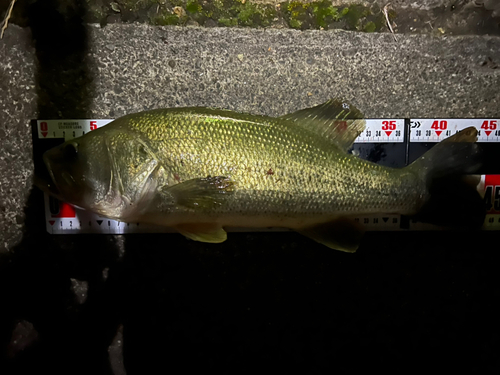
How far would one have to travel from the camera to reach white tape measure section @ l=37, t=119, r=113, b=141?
154 centimetres

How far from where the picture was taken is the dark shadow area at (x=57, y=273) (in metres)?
1.57

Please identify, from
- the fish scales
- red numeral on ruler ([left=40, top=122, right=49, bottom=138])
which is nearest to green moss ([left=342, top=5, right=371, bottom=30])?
the fish scales

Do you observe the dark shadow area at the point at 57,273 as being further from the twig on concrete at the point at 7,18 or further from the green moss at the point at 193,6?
the green moss at the point at 193,6

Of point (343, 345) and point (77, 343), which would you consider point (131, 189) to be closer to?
point (77, 343)

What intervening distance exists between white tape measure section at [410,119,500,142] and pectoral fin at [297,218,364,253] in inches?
22.4

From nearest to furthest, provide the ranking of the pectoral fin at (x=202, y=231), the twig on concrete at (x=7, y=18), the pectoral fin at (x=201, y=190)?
1. the pectoral fin at (x=201, y=190)
2. the pectoral fin at (x=202, y=231)
3. the twig on concrete at (x=7, y=18)

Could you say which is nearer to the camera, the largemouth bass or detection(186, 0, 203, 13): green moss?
the largemouth bass

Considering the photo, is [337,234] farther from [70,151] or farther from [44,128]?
[44,128]

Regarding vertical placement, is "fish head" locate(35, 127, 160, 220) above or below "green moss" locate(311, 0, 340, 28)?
below

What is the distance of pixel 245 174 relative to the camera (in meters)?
1.27

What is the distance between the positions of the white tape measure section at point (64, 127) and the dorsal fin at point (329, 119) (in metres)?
0.92

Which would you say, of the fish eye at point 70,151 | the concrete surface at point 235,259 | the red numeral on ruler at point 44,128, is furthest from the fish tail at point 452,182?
the red numeral on ruler at point 44,128

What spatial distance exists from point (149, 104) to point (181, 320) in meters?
1.09

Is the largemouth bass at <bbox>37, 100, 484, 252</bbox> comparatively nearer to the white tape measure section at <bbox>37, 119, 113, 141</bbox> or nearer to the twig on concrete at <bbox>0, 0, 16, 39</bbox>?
the white tape measure section at <bbox>37, 119, 113, 141</bbox>
